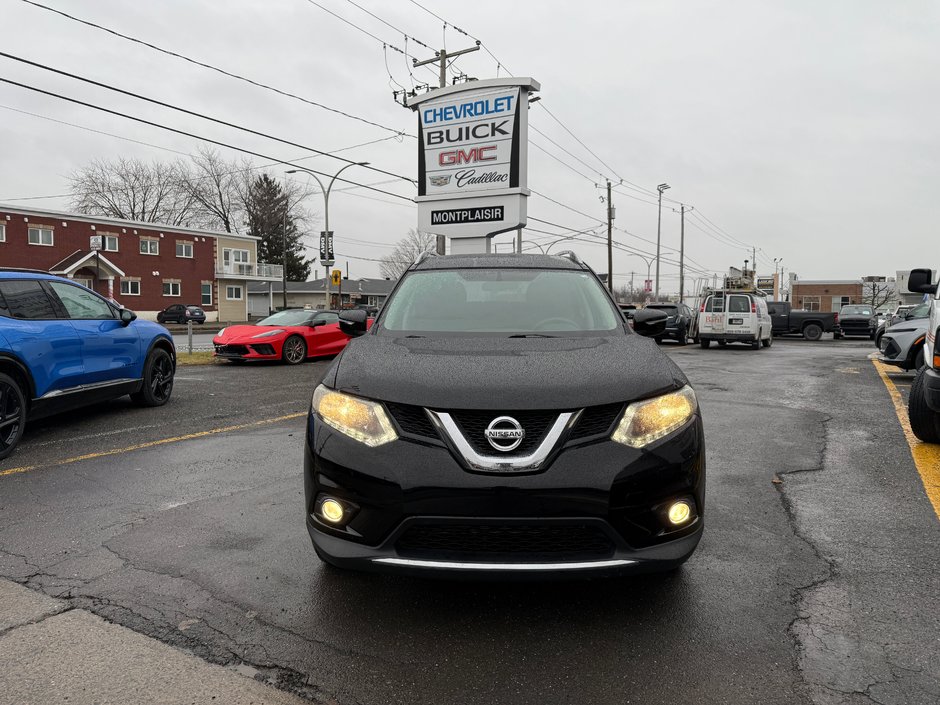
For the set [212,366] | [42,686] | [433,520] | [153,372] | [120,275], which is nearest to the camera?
[42,686]

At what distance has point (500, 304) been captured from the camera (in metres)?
4.07

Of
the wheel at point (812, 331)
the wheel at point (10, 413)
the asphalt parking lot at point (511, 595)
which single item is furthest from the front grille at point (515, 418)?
the wheel at point (812, 331)

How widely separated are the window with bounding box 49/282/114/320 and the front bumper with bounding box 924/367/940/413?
8044 millimetres

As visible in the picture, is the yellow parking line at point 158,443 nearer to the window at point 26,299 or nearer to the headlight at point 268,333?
the window at point 26,299

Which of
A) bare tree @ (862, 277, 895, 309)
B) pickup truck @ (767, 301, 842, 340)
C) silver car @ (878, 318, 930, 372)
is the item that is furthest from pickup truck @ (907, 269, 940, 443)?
bare tree @ (862, 277, 895, 309)

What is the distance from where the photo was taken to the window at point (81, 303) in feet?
21.6

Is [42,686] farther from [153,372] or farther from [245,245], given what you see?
[245,245]

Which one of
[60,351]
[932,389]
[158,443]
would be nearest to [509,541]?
[932,389]

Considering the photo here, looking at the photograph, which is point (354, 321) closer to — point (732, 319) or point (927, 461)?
point (927, 461)

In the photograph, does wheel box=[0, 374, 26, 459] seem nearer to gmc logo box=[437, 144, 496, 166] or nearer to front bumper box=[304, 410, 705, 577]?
front bumper box=[304, 410, 705, 577]

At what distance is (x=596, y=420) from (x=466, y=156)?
14954 millimetres

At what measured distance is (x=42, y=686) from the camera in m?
2.30

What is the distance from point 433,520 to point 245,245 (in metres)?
55.9

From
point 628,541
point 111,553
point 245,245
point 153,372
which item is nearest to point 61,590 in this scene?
point 111,553
